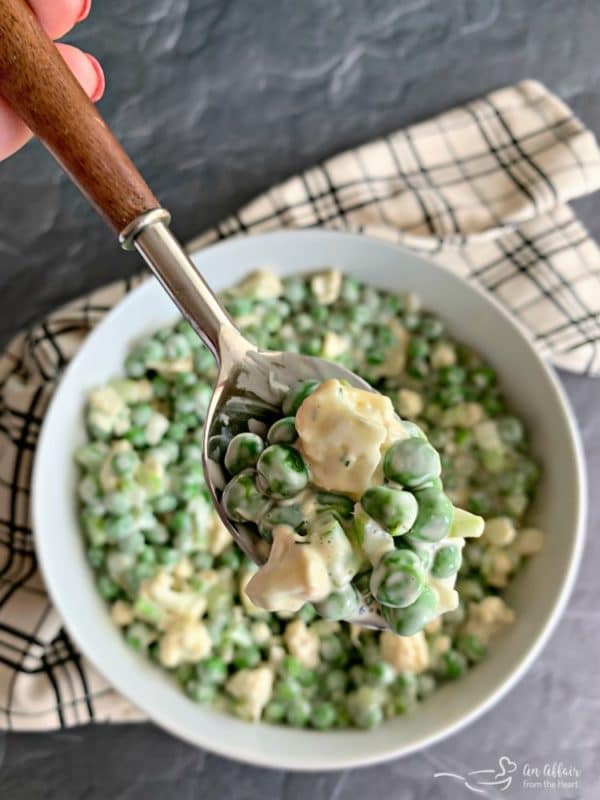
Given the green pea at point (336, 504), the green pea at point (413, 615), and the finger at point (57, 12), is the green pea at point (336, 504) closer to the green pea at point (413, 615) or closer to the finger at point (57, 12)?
the green pea at point (413, 615)

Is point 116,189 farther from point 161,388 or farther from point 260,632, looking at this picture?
point 260,632

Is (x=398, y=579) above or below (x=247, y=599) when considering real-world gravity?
above

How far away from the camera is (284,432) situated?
78 cm

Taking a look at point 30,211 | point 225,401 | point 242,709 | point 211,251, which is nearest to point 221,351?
point 225,401

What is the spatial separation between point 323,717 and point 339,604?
0.50 meters

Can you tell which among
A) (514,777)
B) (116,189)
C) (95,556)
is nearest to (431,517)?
(116,189)

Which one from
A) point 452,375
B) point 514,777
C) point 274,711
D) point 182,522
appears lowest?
point 514,777

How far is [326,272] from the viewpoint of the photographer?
129 centimetres

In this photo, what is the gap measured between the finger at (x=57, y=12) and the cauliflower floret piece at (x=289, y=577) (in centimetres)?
62

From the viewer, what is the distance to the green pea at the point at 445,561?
77cm

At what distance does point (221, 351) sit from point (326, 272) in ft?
1.60

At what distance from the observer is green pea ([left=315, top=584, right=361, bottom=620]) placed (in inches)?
28.9

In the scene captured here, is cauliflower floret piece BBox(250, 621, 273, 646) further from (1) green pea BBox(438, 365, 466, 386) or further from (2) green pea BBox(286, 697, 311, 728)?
(1) green pea BBox(438, 365, 466, 386)

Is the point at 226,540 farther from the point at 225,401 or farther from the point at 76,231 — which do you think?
the point at 76,231
